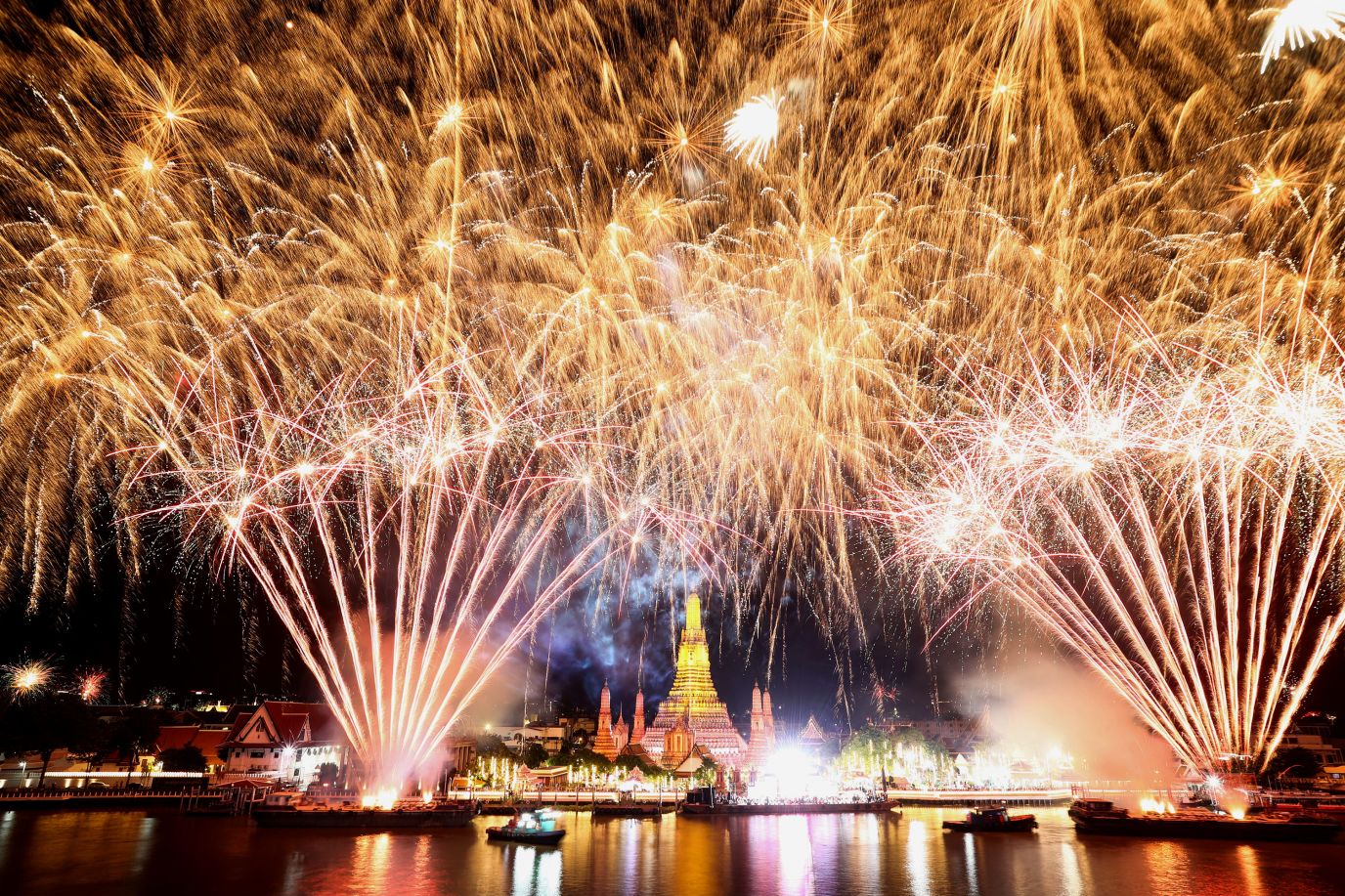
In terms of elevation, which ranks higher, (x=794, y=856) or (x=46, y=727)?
(x=46, y=727)

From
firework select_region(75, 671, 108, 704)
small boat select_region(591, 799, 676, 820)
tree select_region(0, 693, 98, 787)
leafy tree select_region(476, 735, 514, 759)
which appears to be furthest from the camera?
leafy tree select_region(476, 735, 514, 759)

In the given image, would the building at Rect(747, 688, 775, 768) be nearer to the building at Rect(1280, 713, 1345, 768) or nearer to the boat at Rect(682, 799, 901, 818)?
the boat at Rect(682, 799, 901, 818)

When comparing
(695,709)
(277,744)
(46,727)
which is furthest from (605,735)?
(46,727)

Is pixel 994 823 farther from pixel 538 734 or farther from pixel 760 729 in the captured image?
pixel 538 734

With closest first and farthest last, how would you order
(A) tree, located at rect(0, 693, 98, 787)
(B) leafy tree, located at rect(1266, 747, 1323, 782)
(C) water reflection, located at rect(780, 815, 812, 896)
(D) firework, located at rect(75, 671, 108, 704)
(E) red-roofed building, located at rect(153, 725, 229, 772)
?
(C) water reflection, located at rect(780, 815, 812, 896)
(A) tree, located at rect(0, 693, 98, 787)
(D) firework, located at rect(75, 671, 108, 704)
(B) leafy tree, located at rect(1266, 747, 1323, 782)
(E) red-roofed building, located at rect(153, 725, 229, 772)

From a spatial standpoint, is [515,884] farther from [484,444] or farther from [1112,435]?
[1112,435]

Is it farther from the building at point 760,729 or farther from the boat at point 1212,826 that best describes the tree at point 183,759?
the building at point 760,729

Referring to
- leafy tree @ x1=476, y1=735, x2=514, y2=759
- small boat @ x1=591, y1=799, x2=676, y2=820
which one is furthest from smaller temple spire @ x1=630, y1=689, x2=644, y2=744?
small boat @ x1=591, y1=799, x2=676, y2=820
